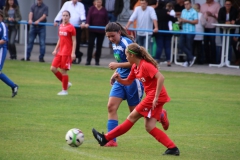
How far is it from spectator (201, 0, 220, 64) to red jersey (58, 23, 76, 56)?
8039 mm

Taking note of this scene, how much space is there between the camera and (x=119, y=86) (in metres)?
9.07

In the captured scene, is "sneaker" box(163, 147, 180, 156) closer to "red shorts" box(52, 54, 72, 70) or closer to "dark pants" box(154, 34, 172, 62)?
"red shorts" box(52, 54, 72, 70)

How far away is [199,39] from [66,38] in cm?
820

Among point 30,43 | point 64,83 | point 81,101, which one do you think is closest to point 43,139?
point 81,101

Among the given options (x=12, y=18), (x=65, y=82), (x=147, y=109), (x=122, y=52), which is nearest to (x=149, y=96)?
(x=147, y=109)

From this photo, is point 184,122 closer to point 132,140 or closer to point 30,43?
point 132,140

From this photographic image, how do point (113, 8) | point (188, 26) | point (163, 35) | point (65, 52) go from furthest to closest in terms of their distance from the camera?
point (113, 8) → point (163, 35) → point (188, 26) → point (65, 52)

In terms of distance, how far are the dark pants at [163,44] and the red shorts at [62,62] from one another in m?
7.05

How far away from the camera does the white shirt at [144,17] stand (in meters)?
20.7

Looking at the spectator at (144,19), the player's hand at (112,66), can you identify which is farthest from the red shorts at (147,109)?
the spectator at (144,19)

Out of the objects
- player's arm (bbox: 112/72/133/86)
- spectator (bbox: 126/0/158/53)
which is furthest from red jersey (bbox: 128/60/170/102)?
spectator (bbox: 126/0/158/53)

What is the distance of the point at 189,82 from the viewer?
1806 centimetres

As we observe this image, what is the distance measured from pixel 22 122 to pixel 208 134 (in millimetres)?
3124

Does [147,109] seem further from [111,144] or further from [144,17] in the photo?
[144,17]
